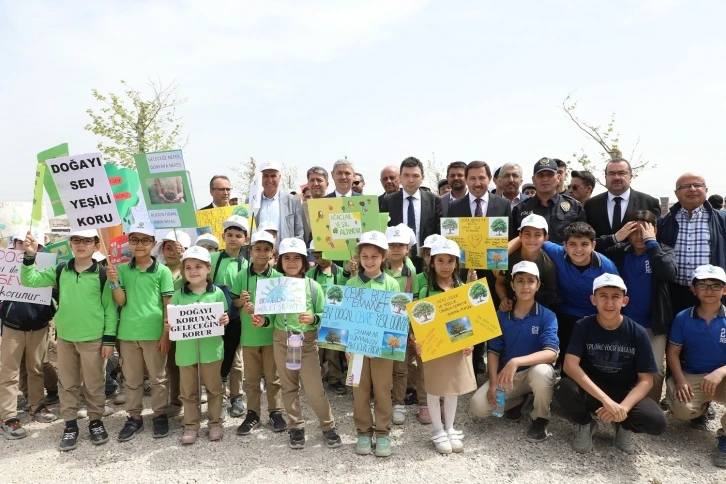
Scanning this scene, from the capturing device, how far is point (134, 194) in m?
9.22

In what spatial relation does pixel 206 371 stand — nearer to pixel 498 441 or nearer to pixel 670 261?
pixel 498 441

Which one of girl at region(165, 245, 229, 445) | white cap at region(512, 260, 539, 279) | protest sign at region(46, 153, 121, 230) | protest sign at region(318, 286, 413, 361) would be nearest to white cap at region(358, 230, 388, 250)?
protest sign at region(318, 286, 413, 361)

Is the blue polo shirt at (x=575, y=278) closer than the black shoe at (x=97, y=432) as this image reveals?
No

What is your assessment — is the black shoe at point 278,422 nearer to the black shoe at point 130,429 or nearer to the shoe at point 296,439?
the shoe at point 296,439

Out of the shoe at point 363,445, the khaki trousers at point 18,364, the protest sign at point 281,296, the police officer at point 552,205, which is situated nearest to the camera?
the shoe at point 363,445

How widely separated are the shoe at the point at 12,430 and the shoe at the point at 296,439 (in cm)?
318

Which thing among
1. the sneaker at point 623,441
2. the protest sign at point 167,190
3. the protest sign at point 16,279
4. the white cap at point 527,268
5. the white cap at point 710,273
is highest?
the protest sign at point 167,190

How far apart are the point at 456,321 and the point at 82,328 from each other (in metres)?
4.17

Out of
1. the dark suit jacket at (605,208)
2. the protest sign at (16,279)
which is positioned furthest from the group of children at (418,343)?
the dark suit jacket at (605,208)

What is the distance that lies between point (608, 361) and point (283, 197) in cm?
478

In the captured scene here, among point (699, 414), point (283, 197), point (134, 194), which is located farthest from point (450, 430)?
point (134, 194)

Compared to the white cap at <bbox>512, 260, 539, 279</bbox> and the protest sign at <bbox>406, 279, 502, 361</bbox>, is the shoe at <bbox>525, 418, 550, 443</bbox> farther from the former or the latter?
the white cap at <bbox>512, 260, 539, 279</bbox>

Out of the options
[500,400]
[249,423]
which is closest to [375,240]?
[500,400]

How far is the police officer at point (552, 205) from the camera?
671 centimetres
